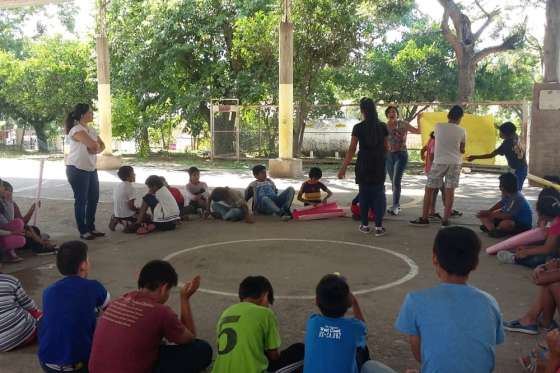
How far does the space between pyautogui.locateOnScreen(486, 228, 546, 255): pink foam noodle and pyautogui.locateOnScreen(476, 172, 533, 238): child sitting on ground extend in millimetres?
887

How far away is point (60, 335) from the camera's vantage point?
3.57 metres

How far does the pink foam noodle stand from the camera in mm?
6363

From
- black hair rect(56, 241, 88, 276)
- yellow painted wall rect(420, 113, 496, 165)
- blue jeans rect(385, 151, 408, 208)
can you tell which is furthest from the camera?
yellow painted wall rect(420, 113, 496, 165)

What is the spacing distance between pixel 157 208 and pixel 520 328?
5577 mm

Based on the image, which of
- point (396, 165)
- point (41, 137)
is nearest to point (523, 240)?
point (396, 165)

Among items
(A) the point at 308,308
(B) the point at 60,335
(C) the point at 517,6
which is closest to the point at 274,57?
(C) the point at 517,6

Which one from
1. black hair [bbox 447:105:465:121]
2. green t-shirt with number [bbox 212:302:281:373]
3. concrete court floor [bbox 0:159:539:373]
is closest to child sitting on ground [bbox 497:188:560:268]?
concrete court floor [bbox 0:159:539:373]

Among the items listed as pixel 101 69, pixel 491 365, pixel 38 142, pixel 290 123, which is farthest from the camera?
pixel 38 142

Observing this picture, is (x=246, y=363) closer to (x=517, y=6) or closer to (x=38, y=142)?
(x=517, y=6)

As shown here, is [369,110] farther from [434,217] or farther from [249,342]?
[249,342]

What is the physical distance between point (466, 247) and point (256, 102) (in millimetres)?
20236

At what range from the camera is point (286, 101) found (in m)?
16.8

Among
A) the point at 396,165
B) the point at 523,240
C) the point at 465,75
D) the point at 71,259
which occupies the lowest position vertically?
the point at 523,240

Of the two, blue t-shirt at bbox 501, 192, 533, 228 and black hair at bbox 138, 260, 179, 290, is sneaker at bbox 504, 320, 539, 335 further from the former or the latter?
blue t-shirt at bbox 501, 192, 533, 228
